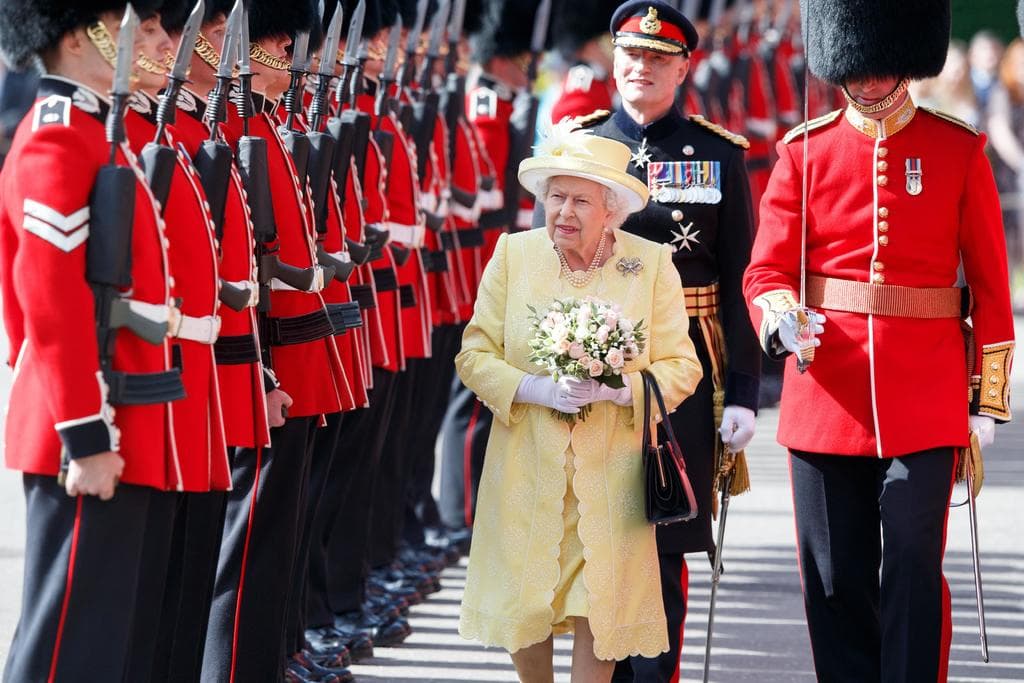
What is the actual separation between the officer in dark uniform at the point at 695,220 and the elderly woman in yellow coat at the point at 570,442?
48cm

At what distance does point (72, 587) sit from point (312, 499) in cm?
166

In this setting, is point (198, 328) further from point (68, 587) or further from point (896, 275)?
point (896, 275)

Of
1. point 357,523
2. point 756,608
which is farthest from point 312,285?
point 756,608

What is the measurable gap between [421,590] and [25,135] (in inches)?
125

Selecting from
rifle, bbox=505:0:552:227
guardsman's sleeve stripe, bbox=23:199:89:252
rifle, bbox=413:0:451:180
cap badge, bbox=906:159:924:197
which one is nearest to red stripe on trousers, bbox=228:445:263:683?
guardsman's sleeve stripe, bbox=23:199:89:252

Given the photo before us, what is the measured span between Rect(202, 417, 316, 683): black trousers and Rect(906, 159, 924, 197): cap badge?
5.37ft

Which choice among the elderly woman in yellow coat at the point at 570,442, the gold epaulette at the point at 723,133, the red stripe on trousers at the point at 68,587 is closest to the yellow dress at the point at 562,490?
the elderly woman in yellow coat at the point at 570,442

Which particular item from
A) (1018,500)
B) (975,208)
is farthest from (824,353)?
(1018,500)

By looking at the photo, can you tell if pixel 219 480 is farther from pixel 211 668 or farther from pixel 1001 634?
pixel 1001 634

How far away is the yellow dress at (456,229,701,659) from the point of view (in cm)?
462

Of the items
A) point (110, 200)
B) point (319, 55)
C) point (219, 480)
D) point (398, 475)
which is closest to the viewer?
point (110, 200)

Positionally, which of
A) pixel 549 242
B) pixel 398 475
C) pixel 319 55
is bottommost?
pixel 398 475

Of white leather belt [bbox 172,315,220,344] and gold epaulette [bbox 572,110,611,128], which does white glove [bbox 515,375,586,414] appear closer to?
white leather belt [bbox 172,315,220,344]

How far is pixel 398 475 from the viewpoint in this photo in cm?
687
